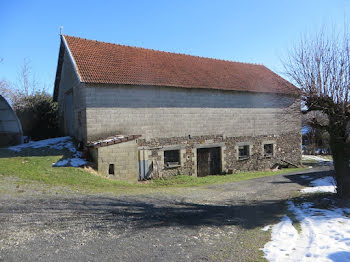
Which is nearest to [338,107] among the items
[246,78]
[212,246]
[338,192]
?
[338,192]

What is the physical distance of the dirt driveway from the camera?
4215mm

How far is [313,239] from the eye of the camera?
194 inches

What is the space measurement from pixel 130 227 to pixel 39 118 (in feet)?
50.4

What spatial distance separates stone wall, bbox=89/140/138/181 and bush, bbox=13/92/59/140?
7.55m

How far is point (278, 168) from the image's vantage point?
60.7ft

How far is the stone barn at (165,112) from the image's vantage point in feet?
41.1

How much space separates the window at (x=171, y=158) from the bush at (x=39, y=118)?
8869 millimetres

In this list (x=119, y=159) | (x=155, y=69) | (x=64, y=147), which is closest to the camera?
(x=119, y=159)

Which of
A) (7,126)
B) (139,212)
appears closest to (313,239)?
(139,212)

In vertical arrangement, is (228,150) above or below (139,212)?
above

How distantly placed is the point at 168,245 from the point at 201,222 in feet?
5.37

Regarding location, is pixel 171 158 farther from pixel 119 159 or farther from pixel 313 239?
pixel 313 239

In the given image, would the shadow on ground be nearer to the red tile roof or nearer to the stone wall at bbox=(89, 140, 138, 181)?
the stone wall at bbox=(89, 140, 138, 181)

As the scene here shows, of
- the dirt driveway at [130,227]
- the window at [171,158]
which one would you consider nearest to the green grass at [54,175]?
the dirt driveway at [130,227]
